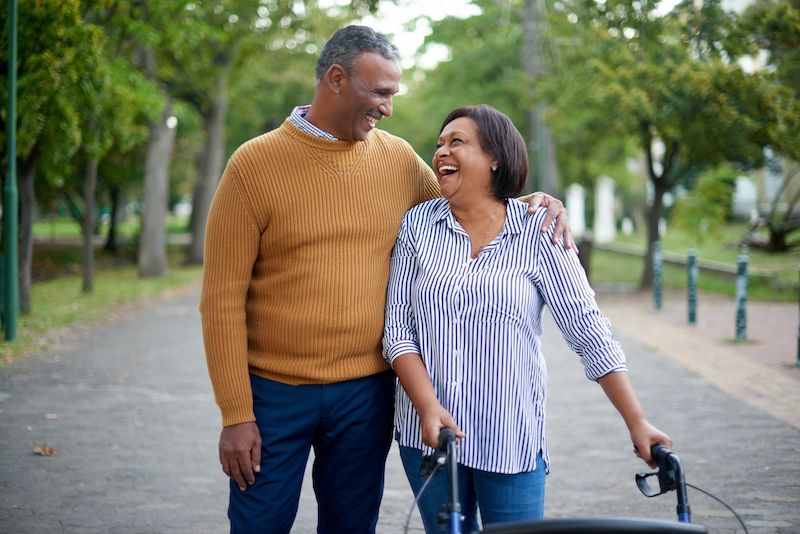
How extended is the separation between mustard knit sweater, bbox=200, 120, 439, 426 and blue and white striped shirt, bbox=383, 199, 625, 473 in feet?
0.58

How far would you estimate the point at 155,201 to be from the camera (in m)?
19.4

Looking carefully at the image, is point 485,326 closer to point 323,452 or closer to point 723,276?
point 323,452

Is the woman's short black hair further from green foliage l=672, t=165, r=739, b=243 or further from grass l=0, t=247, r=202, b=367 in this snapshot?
green foliage l=672, t=165, r=739, b=243

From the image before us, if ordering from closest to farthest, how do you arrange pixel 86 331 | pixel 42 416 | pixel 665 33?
1. pixel 42 416
2. pixel 86 331
3. pixel 665 33

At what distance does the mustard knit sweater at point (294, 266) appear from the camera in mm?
2447

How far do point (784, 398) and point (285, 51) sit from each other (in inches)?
867

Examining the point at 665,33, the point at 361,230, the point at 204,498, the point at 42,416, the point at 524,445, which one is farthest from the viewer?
the point at 665,33

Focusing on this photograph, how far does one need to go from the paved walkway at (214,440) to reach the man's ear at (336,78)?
102 inches

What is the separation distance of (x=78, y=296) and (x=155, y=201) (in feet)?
15.3

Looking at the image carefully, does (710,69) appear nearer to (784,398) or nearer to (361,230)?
(784,398)

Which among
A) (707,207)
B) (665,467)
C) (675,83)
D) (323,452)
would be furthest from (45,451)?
(707,207)

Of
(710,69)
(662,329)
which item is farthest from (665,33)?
(662,329)

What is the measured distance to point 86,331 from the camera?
1130 cm

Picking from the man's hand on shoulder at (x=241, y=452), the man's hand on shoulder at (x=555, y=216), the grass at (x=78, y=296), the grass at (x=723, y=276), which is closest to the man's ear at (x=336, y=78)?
the man's hand on shoulder at (x=555, y=216)
